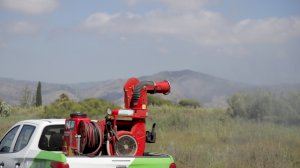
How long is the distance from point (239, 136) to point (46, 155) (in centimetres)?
1399

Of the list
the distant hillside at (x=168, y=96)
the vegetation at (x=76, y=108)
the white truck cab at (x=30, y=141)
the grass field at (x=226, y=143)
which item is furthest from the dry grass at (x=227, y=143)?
the distant hillside at (x=168, y=96)

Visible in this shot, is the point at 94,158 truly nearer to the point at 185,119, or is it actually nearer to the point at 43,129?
the point at 43,129

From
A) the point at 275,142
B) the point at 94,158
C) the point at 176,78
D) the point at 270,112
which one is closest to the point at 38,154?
the point at 94,158

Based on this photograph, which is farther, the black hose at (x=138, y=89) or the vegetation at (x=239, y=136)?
the vegetation at (x=239, y=136)

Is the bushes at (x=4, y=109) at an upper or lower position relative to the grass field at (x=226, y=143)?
upper

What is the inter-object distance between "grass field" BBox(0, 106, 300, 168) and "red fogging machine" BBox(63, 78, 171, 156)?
5.82m

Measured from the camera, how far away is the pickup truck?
9.02 meters

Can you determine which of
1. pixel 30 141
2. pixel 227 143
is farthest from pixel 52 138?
pixel 227 143

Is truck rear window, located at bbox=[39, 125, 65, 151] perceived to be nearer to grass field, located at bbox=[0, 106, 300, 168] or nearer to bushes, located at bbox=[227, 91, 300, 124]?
grass field, located at bbox=[0, 106, 300, 168]

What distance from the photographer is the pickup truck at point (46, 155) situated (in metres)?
9.02

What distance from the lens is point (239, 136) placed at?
22.6 meters

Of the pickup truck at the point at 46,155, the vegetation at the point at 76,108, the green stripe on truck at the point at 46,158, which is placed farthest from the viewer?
the vegetation at the point at 76,108

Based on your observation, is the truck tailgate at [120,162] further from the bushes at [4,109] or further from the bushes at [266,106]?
the bushes at [4,109]

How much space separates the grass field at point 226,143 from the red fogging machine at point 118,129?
582cm
